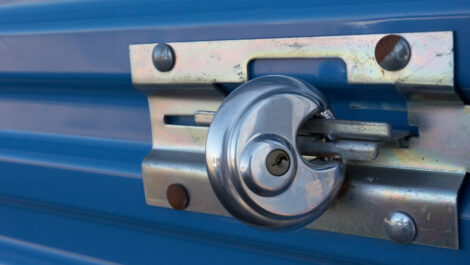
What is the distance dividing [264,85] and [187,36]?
10.1 inches

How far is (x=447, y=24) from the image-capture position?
0.76 meters

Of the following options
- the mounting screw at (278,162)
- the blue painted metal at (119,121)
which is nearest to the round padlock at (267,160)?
the mounting screw at (278,162)

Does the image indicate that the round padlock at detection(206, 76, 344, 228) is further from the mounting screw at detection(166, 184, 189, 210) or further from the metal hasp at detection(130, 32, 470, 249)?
the mounting screw at detection(166, 184, 189, 210)

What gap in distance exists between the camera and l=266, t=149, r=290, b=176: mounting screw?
752 mm

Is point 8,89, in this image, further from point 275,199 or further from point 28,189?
point 275,199

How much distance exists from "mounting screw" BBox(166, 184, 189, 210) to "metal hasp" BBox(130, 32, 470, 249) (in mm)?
37

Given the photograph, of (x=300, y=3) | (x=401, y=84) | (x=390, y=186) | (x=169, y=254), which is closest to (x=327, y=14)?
(x=300, y=3)

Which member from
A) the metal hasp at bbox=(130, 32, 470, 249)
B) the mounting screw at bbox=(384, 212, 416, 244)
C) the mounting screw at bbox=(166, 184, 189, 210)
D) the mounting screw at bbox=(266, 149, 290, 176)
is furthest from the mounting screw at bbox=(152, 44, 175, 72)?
the mounting screw at bbox=(384, 212, 416, 244)

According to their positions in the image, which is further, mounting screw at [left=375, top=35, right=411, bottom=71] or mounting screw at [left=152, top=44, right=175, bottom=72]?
mounting screw at [left=152, top=44, right=175, bottom=72]

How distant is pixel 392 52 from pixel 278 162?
0.20 m

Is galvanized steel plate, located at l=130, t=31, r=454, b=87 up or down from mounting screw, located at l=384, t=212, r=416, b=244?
up

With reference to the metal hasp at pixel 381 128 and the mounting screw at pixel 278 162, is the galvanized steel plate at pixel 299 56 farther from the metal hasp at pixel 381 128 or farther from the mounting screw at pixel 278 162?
the mounting screw at pixel 278 162

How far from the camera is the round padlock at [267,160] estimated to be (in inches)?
29.8

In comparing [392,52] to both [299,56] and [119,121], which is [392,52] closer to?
[299,56]
